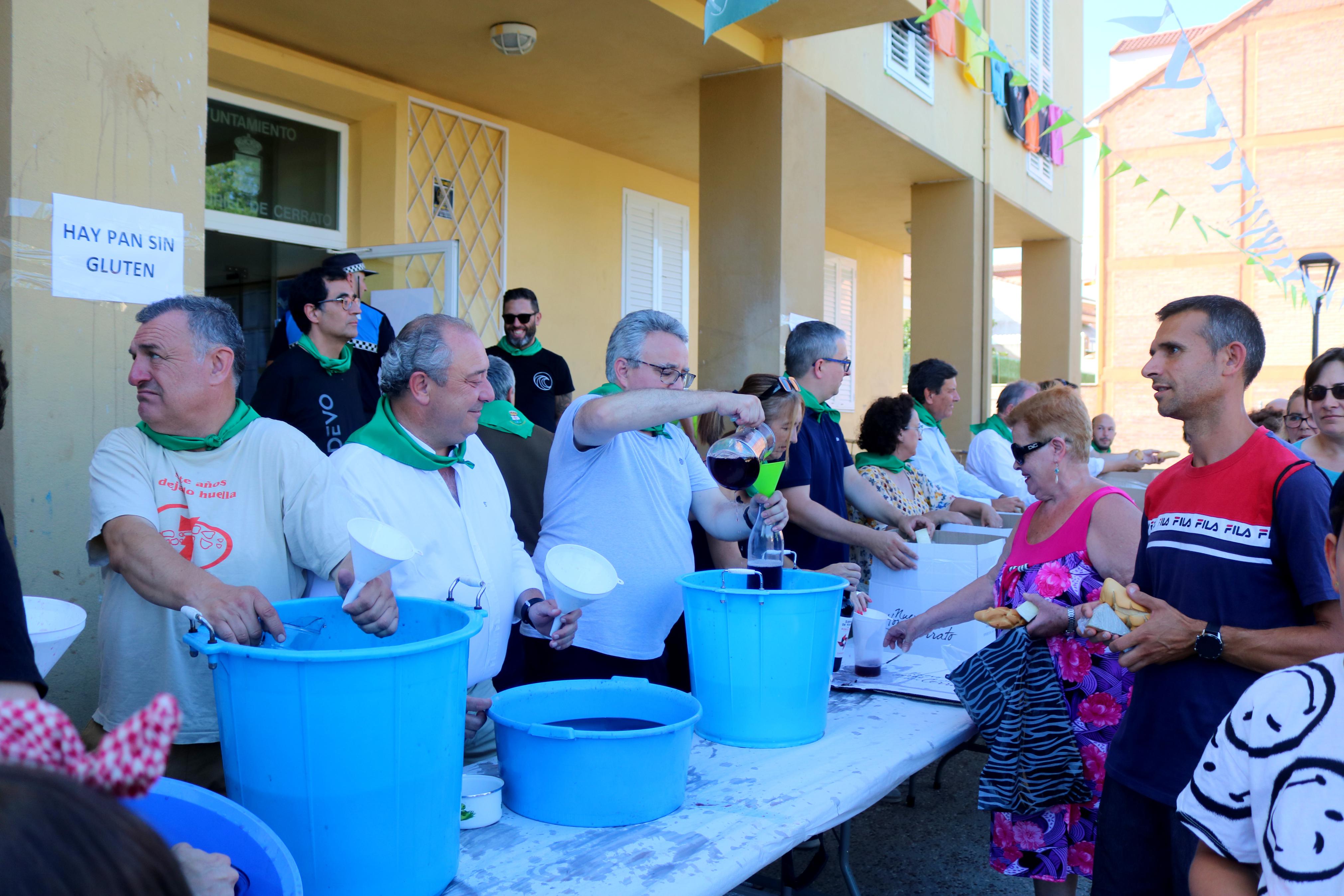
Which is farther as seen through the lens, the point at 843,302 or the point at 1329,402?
the point at 843,302

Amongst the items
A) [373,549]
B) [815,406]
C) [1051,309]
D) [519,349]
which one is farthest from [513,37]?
[1051,309]

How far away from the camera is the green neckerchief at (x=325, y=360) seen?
369 cm

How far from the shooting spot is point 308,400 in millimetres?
3594

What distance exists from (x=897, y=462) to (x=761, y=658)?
3.01 m

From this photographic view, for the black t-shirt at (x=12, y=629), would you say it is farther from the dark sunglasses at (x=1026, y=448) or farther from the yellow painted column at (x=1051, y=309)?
the yellow painted column at (x=1051, y=309)

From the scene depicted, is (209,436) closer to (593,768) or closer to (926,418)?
(593,768)

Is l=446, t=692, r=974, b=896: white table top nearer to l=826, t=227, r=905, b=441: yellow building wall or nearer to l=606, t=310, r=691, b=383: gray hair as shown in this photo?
l=606, t=310, r=691, b=383: gray hair

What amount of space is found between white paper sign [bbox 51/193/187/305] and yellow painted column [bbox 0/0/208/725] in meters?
0.02

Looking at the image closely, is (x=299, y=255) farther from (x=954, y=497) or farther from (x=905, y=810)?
(x=905, y=810)

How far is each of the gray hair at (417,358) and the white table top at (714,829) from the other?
2.77 feet

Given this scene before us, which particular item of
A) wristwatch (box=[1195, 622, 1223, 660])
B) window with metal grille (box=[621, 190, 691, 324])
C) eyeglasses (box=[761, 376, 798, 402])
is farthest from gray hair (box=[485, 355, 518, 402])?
window with metal grille (box=[621, 190, 691, 324])

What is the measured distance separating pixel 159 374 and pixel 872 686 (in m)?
2.01

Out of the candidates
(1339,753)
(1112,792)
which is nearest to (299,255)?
(1112,792)

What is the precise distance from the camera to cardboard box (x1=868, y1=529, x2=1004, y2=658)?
130 inches
